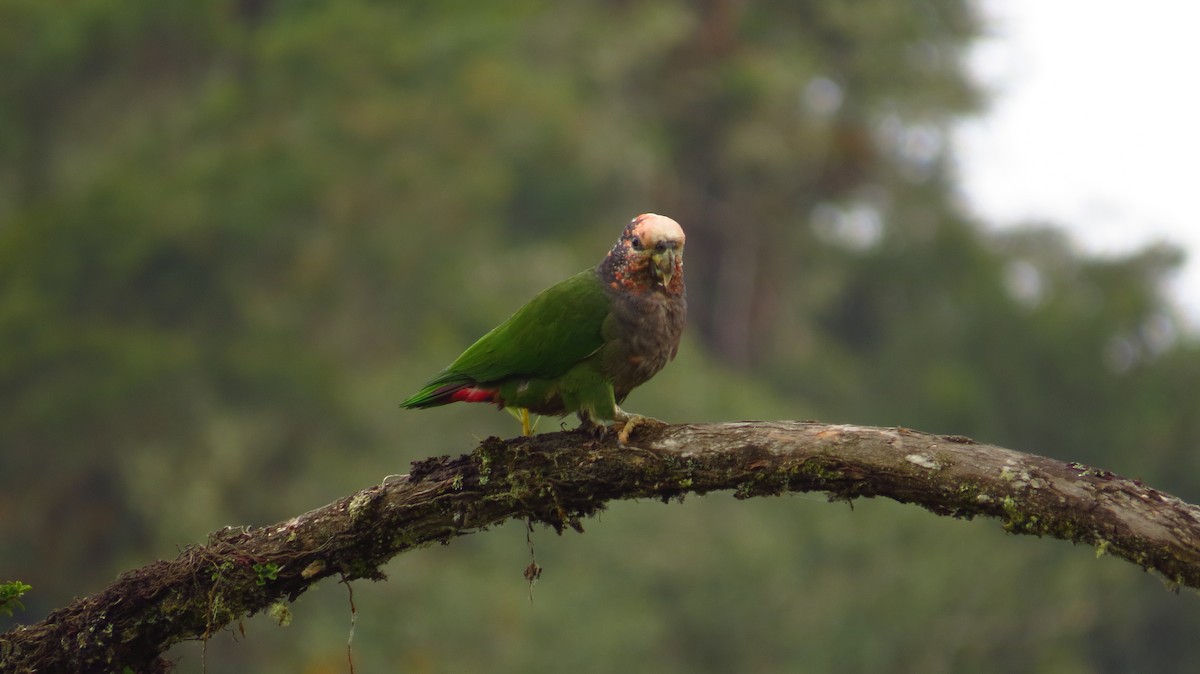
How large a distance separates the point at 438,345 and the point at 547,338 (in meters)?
25.5

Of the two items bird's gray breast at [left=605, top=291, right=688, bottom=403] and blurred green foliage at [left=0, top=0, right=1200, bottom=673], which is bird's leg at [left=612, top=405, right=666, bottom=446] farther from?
blurred green foliage at [left=0, top=0, right=1200, bottom=673]

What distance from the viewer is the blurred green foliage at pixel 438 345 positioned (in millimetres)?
26688

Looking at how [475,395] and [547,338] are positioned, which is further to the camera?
[475,395]

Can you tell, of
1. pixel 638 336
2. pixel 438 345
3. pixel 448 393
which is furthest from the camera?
pixel 438 345

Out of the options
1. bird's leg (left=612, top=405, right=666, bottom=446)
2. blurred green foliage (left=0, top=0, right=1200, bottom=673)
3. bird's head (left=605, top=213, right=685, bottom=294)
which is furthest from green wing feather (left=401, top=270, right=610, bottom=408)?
blurred green foliage (left=0, top=0, right=1200, bottom=673)

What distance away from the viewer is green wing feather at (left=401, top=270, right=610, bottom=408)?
6332 mm

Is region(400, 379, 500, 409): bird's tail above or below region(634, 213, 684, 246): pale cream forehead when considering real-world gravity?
below

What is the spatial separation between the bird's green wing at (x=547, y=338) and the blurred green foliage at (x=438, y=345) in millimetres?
18391

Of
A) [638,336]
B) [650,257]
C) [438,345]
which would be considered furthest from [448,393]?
[438,345]

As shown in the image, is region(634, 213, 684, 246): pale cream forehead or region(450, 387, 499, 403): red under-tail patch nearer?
region(634, 213, 684, 246): pale cream forehead

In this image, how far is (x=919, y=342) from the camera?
4250 cm

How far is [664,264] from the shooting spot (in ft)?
20.9

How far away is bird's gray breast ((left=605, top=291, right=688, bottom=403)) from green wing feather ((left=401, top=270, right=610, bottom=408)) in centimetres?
6

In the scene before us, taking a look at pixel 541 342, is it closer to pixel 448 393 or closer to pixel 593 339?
pixel 593 339
